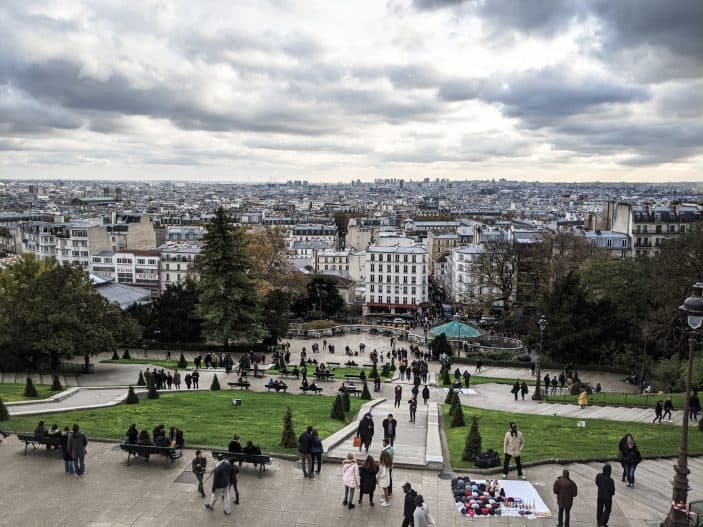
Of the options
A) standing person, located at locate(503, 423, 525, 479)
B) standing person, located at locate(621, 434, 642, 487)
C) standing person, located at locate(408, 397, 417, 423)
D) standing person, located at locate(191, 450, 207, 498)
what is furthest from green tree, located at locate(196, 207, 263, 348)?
standing person, located at locate(621, 434, 642, 487)

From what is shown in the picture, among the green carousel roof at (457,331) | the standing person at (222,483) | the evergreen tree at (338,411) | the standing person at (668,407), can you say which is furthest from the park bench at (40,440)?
the green carousel roof at (457,331)

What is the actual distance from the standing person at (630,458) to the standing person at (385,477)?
670 centimetres

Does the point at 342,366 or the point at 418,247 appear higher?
the point at 418,247

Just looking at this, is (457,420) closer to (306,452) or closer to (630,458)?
(630,458)

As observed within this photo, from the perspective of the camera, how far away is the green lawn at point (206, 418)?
2166 centimetres

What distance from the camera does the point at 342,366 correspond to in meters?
50.1

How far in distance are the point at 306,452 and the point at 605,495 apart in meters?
7.60

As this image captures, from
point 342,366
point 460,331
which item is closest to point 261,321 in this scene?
point 342,366

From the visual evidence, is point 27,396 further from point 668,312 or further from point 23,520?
point 668,312

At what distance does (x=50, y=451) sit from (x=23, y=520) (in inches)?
181

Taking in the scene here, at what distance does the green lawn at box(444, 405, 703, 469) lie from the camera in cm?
2067

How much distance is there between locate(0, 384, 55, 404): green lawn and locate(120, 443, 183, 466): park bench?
12.3 meters

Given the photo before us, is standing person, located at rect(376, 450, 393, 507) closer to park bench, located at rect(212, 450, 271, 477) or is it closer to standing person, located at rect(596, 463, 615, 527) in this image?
park bench, located at rect(212, 450, 271, 477)

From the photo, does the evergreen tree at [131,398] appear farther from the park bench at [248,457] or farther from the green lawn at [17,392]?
the park bench at [248,457]
